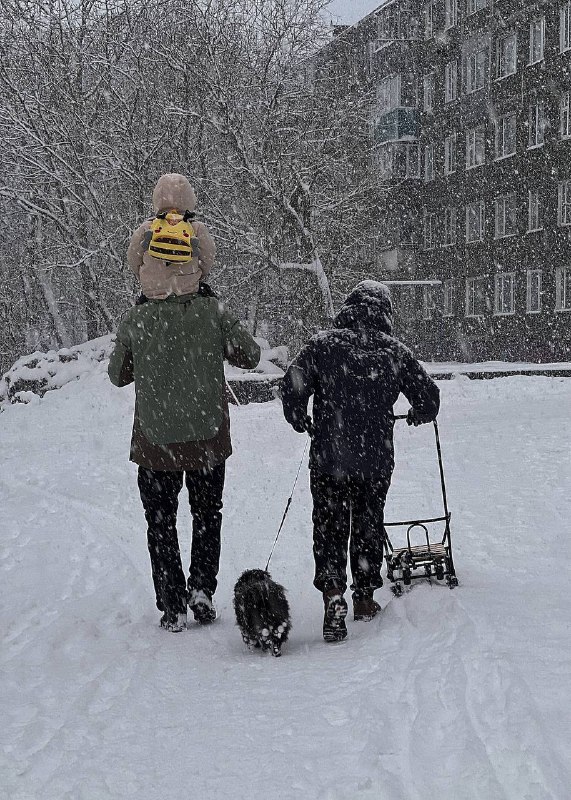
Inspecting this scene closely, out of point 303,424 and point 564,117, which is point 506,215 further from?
point 303,424

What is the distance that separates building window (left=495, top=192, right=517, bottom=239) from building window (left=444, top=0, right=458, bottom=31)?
326 inches

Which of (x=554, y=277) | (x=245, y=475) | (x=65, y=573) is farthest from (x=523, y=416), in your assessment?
(x=554, y=277)

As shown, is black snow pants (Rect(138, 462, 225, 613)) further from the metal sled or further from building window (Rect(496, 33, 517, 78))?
building window (Rect(496, 33, 517, 78))

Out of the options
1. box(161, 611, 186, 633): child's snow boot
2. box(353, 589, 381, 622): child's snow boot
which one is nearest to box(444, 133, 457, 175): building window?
box(353, 589, 381, 622): child's snow boot

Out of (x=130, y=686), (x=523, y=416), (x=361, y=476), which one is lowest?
(x=523, y=416)

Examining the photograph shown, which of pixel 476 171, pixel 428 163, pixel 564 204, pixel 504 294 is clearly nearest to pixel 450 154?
pixel 428 163

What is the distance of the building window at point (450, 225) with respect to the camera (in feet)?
128

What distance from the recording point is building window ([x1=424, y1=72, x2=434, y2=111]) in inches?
1594

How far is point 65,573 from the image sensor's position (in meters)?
5.91

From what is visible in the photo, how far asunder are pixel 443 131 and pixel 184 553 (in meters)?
36.0

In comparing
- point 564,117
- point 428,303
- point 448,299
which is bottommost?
point 428,303

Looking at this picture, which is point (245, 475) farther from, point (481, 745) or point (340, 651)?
point (481, 745)

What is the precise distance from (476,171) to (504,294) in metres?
5.31

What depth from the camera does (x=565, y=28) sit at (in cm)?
3209
